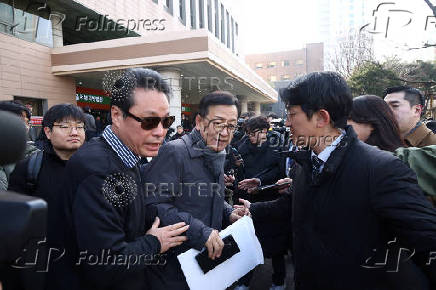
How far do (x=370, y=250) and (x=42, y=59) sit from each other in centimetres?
1327

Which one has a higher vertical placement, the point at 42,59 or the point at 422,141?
the point at 42,59

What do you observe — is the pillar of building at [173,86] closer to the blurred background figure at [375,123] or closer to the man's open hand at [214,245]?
the blurred background figure at [375,123]

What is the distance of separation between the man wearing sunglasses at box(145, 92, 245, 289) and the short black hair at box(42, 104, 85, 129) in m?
0.89

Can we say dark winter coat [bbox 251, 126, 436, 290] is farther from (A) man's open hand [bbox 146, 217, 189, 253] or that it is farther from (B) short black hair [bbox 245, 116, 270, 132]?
(B) short black hair [bbox 245, 116, 270, 132]

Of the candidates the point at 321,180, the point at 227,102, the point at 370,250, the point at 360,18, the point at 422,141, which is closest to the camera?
the point at 370,250

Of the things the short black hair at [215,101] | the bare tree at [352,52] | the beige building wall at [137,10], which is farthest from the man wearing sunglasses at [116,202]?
the bare tree at [352,52]

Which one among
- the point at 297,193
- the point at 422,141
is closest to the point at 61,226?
the point at 297,193

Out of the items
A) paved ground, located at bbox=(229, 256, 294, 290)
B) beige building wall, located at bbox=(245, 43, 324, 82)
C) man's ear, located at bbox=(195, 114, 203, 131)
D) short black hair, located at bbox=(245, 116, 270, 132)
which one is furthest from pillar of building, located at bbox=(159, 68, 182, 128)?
beige building wall, located at bbox=(245, 43, 324, 82)

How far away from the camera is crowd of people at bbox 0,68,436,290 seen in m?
1.28

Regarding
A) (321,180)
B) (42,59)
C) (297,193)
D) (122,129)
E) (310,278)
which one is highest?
(42,59)

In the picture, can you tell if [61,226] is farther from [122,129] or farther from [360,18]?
[360,18]

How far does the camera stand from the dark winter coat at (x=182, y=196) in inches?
69.9

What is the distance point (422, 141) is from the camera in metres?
2.62

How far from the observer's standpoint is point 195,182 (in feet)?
6.45
